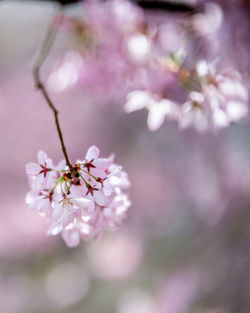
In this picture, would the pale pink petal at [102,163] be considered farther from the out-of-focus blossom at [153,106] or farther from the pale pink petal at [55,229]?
the out-of-focus blossom at [153,106]

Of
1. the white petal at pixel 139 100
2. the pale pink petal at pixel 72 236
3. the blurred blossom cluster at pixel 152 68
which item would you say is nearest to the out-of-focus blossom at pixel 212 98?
the blurred blossom cluster at pixel 152 68

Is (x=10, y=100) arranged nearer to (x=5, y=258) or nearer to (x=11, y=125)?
(x=11, y=125)

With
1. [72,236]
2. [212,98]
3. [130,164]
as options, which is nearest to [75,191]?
[72,236]

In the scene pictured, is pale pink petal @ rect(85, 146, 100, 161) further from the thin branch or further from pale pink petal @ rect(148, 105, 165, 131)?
pale pink petal @ rect(148, 105, 165, 131)

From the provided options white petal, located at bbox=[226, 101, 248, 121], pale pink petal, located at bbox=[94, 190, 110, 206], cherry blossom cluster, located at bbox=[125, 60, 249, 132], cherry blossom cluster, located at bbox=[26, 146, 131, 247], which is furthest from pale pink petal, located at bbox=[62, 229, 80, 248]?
white petal, located at bbox=[226, 101, 248, 121]

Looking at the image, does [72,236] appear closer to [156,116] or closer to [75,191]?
[75,191]
